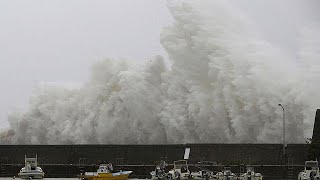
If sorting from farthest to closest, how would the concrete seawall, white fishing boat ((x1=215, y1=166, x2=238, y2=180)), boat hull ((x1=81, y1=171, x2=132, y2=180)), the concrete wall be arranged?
the concrete wall
the concrete seawall
boat hull ((x1=81, y1=171, x2=132, y2=180))
white fishing boat ((x1=215, y1=166, x2=238, y2=180))

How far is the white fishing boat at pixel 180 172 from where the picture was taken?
35.2 meters

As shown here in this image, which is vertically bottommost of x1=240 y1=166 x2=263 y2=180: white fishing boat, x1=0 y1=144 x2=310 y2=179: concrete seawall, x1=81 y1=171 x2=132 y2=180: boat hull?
x1=240 y1=166 x2=263 y2=180: white fishing boat

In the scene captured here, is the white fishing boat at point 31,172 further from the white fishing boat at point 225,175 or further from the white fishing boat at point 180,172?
the white fishing boat at point 225,175

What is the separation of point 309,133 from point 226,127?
6494mm

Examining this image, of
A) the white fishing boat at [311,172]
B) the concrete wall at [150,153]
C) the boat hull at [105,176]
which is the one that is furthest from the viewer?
the concrete wall at [150,153]

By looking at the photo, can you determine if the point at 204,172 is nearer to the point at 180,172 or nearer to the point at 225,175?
the point at 225,175

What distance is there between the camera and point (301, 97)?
46594 mm

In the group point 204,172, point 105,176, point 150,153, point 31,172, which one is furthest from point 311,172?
point 31,172

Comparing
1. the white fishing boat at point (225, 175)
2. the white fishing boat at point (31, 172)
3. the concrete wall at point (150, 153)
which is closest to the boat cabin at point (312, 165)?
the white fishing boat at point (225, 175)

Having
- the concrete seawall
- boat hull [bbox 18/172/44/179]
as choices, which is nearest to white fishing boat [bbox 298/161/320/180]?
the concrete seawall

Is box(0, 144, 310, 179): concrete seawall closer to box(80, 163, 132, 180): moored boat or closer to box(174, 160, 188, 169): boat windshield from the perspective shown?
box(174, 160, 188, 169): boat windshield

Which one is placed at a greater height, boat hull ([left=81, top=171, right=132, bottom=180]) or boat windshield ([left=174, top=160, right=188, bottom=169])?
boat windshield ([left=174, top=160, right=188, bottom=169])

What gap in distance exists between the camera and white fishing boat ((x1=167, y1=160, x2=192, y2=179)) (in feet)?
115

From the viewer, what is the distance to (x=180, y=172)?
3575cm
